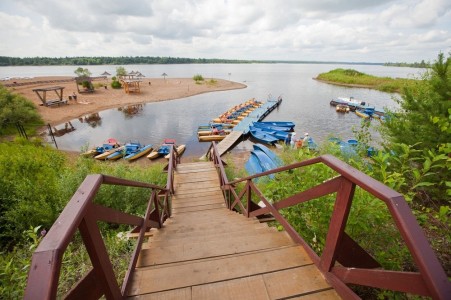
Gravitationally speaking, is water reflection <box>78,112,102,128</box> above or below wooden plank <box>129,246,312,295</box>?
below

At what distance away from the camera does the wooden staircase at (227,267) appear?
5.74ft

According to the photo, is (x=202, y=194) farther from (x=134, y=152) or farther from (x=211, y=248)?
(x=134, y=152)

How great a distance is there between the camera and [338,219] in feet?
5.17

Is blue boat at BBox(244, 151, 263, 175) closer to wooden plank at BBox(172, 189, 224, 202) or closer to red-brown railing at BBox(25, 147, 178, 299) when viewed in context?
wooden plank at BBox(172, 189, 224, 202)

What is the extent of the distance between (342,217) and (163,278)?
154 centimetres

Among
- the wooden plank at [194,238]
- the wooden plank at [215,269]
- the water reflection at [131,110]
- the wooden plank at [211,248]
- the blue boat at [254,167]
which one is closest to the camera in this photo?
the wooden plank at [215,269]

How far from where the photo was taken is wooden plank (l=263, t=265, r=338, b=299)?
1.72 m

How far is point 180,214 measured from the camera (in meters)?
4.66

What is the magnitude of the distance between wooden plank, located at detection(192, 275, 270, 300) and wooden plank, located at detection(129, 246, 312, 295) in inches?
2.4

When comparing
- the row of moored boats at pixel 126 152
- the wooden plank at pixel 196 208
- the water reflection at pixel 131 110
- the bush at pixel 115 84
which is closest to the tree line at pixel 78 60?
the bush at pixel 115 84

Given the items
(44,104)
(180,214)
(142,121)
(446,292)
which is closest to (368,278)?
(446,292)

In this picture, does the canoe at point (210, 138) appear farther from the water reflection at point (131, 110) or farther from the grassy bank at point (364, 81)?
the grassy bank at point (364, 81)

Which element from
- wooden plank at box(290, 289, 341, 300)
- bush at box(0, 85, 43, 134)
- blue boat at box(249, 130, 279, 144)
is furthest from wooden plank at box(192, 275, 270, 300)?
bush at box(0, 85, 43, 134)

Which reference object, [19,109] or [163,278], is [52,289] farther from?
[19,109]
